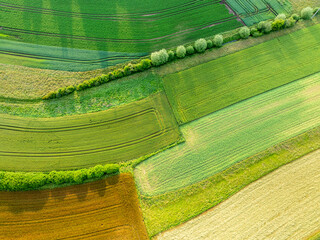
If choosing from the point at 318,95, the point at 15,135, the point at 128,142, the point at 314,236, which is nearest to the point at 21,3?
the point at 15,135

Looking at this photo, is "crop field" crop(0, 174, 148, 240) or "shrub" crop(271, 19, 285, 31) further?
"shrub" crop(271, 19, 285, 31)

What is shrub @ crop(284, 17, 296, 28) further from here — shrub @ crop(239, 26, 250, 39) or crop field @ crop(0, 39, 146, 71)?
crop field @ crop(0, 39, 146, 71)

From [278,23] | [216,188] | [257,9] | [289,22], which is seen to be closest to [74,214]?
[216,188]

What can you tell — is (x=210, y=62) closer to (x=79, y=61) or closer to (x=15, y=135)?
(x=79, y=61)

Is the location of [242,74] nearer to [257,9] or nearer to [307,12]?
[257,9]

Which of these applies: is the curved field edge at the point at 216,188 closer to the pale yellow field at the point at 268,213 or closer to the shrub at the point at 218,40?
the pale yellow field at the point at 268,213

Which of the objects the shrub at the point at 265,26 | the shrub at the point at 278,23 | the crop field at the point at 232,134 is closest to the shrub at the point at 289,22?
the shrub at the point at 278,23

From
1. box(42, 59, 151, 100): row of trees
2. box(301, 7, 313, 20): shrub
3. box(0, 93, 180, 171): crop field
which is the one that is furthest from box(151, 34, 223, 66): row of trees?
box(301, 7, 313, 20): shrub
